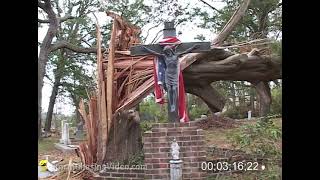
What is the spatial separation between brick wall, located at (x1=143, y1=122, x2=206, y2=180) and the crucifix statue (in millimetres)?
150

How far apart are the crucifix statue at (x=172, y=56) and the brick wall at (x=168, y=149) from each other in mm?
150

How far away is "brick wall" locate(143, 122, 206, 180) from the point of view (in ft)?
12.8

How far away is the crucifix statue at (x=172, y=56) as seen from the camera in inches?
160

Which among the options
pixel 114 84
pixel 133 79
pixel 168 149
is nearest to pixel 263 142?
pixel 168 149

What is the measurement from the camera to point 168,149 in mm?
3914

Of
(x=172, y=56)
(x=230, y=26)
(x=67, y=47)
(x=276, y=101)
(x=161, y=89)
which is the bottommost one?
(x=276, y=101)

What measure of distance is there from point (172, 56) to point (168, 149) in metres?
0.80

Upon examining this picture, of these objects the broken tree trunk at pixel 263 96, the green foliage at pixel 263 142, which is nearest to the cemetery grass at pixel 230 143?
the green foliage at pixel 263 142

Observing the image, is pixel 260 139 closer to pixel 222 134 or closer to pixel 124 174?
pixel 222 134

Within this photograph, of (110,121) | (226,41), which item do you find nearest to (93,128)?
(110,121)

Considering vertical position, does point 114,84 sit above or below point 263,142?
above

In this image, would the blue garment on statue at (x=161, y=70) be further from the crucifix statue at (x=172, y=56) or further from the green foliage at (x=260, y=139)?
the green foliage at (x=260, y=139)
